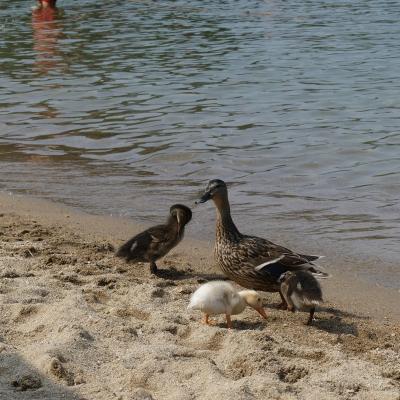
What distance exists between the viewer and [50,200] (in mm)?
8773

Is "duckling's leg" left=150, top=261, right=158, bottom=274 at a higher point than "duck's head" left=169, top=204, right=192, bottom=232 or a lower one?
lower

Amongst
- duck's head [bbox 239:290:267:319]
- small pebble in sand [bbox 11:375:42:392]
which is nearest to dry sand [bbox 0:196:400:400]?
small pebble in sand [bbox 11:375:42:392]

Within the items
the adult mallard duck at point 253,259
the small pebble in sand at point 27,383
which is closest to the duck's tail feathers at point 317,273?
the adult mallard duck at point 253,259

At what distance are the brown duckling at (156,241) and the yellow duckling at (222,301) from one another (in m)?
1.15

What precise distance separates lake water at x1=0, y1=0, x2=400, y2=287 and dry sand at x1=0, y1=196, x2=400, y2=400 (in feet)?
3.47

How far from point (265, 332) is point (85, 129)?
6.90 m

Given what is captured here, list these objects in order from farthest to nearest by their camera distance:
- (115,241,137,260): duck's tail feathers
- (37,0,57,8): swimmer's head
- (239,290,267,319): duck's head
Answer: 1. (37,0,57,8): swimmer's head
2. (115,241,137,260): duck's tail feathers
3. (239,290,267,319): duck's head

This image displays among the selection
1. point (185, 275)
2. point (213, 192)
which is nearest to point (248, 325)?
point (185, 275)

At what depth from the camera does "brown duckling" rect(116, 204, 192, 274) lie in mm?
6758

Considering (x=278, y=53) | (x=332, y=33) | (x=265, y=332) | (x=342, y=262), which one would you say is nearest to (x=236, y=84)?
(x=278, y=53)

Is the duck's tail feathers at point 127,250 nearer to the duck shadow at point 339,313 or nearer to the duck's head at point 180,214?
the duck's head at point 180,214

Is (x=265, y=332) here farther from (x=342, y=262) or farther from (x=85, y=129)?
(x=85, y=129)

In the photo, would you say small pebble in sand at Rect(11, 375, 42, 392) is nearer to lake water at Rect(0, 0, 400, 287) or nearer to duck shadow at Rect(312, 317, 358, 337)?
duck shadow at Rect(312, 317, 358, 337)

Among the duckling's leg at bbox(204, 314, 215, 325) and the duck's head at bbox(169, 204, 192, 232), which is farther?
the duck's head at bbox(169, 204, 192, 232)
